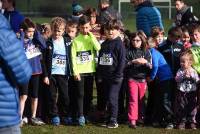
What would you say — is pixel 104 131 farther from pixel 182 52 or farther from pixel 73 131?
pixel 182 52

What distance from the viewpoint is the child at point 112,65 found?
6.95 metres

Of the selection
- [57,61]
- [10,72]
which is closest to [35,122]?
[57,61]

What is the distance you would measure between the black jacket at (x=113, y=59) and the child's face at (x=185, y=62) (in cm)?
81

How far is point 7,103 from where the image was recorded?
11.6 feet

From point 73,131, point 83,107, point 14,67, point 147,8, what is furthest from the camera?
point 147,8

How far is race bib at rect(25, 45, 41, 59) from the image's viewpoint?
6910 millimetres

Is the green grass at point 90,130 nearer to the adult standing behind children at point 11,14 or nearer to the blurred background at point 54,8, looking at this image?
the adult standing behind children at point 11,14

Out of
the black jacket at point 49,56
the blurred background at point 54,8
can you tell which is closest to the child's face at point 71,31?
the black jacket at point 49,56

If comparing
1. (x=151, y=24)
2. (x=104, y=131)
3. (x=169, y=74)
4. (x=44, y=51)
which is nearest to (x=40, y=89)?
(x=44, y=51)

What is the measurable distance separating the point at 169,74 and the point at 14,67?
405 cm

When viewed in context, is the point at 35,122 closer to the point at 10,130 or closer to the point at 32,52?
the point at 32,52

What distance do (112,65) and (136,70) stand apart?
14.9 inches

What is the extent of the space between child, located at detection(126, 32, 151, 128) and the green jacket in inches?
19.6

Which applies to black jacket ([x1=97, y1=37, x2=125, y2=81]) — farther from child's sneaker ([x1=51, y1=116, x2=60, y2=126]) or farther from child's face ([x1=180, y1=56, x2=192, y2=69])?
child's sneaker ([x1=51, y1=116, x2=60, y2=126])
